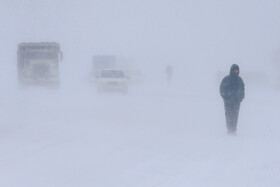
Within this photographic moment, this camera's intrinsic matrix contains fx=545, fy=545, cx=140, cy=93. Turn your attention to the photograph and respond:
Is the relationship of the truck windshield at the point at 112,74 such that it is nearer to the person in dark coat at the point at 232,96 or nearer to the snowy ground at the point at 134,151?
the snowy ground at the point at 134,151

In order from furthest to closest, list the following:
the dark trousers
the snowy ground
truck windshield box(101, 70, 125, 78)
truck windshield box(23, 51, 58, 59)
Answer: truck windshield box(23, 51, 58, 59)
truck windshield box(101, 70, 125, 78)
the dark trousers
the snowy ground

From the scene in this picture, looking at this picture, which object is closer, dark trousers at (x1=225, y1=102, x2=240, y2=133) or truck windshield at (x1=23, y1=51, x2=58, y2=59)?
dark trousers at (x1=225, y1=102, x2=240, y2=133)

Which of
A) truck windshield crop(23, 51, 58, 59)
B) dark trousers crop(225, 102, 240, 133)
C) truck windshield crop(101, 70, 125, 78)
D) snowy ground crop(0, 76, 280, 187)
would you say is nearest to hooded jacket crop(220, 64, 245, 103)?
dark trousers crop(225, 102, 240, 133)

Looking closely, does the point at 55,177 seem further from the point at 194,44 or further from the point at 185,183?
the point at 194,44

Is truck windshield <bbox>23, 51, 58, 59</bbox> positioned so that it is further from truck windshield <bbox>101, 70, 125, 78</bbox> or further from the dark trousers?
the dark trousers

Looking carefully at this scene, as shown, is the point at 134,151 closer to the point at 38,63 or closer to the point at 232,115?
the point at 232,115

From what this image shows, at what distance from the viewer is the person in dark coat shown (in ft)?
44.5

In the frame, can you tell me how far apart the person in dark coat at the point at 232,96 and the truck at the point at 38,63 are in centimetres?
2040

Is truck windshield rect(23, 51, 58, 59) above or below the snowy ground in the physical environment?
above

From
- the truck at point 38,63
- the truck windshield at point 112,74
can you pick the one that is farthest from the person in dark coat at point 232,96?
the truck at point 38,63

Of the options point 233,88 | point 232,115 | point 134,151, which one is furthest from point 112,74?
point 134,151

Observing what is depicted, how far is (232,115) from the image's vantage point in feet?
44.4

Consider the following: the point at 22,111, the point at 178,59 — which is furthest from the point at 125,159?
the point at 178,59

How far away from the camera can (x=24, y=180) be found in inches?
307
